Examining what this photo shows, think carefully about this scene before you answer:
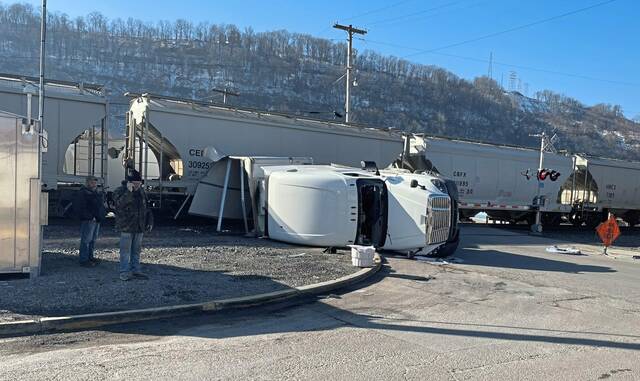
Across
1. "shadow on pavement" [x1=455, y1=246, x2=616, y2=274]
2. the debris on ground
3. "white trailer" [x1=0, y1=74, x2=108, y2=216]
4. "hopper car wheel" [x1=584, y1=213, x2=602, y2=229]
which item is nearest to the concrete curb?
the debris on ground

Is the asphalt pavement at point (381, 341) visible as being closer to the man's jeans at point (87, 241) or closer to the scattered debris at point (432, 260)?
the scattered debris at point (432, 260)

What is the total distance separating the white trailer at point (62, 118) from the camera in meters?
14.0

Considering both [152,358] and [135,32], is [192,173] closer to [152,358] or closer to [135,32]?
[152,358]

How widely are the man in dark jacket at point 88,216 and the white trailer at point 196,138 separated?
573 cm

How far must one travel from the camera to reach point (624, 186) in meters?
29.4

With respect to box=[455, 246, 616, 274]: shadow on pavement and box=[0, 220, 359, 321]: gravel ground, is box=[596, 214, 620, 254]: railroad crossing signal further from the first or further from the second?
box=[0, 220, 359, 321]: gravel ground

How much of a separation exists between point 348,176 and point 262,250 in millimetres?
2706

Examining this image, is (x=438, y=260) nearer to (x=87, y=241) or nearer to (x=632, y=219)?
(x=87, y=241)

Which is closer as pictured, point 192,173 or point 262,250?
point 262,250

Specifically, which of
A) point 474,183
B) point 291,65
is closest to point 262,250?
point 474,183

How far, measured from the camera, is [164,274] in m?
8.94

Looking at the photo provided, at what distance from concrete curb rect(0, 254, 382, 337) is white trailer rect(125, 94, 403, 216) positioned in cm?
867

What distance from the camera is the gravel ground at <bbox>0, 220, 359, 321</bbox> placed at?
22.8 feet

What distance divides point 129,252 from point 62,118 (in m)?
7.78
